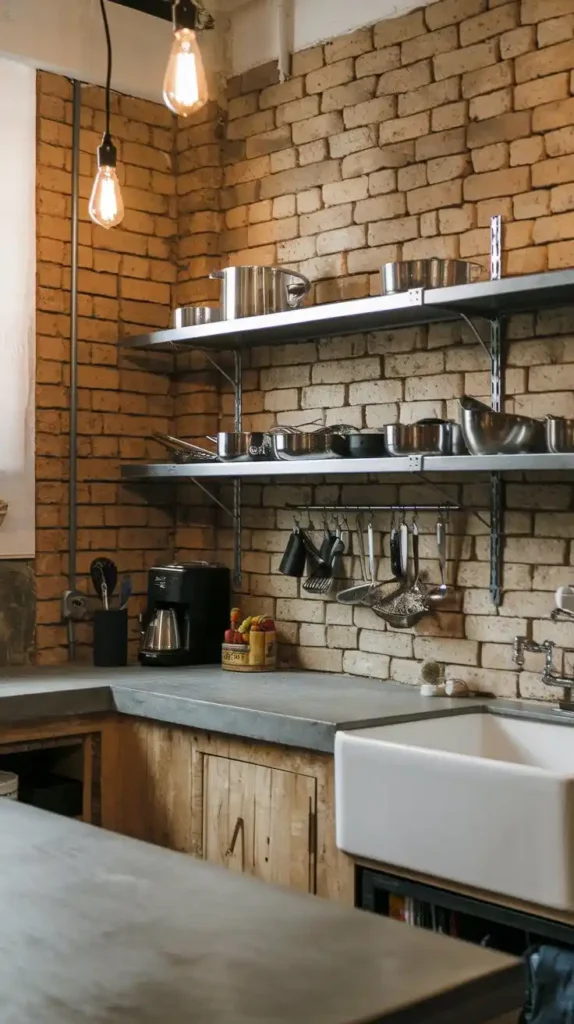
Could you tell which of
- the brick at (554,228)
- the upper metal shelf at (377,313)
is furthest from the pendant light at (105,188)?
the brick at (554,228)

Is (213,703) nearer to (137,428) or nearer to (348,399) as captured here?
(348,399)

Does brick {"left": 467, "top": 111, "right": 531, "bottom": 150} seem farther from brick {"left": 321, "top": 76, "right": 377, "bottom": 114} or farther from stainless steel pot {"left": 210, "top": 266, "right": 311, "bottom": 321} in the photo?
stainless steel pot {"left": 210, "top": 266, "right": 311, "bottom": 321}

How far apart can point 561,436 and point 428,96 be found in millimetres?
1375

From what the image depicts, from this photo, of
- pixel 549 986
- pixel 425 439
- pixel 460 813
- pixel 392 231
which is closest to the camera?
pixel 549 986

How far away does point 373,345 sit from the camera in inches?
153

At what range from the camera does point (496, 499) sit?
3.46m

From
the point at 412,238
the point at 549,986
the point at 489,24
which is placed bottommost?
the point at 549,986

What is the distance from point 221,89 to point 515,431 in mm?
2164

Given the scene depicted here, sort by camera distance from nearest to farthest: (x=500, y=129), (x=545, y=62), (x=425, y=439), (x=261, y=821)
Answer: (x=261, y=821)
(x=425, y=439)
(x=545, y=62)
(x=500, y=129)

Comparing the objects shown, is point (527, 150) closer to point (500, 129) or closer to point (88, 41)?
point (500, 129)

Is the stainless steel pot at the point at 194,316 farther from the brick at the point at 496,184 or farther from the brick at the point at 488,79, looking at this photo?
the brick at the point at 488,79

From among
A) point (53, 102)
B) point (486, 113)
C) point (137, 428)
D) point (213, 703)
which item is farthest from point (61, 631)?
point (486, 113)

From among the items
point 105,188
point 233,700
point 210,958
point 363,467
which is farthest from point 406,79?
point 210,958

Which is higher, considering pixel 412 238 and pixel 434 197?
pixel 434 197
